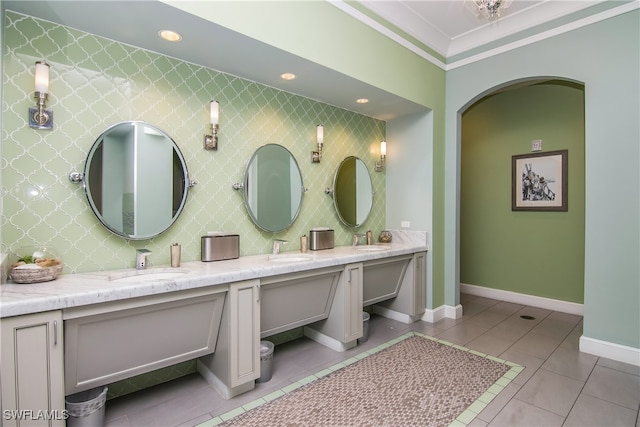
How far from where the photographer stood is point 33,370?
60.2 inches

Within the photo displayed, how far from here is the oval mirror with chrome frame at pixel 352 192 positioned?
3691 millimetres

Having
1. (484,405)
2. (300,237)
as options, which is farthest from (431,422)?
(300,237)

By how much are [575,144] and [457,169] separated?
5.08 feet

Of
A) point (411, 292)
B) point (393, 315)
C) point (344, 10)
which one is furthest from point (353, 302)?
point (344, 10)

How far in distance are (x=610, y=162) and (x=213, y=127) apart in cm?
335

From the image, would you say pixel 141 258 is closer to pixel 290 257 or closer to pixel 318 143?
pixel 290 257

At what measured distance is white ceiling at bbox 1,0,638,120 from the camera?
194cm

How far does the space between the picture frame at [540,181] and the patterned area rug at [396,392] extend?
8.07 feet

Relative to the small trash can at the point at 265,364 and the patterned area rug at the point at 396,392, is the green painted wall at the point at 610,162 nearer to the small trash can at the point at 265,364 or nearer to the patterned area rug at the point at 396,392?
the patterned area rug at the point at 396,392

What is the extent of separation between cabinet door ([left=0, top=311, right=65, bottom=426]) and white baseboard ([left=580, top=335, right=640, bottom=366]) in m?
3.89

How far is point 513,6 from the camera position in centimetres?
314

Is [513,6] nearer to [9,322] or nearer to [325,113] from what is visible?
[325,113]

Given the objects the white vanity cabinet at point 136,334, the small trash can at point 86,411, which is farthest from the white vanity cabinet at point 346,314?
the small trash can at point 86,411

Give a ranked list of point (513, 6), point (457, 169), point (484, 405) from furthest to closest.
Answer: point (457, 169) < point (513, 6) < point (484, 405)
